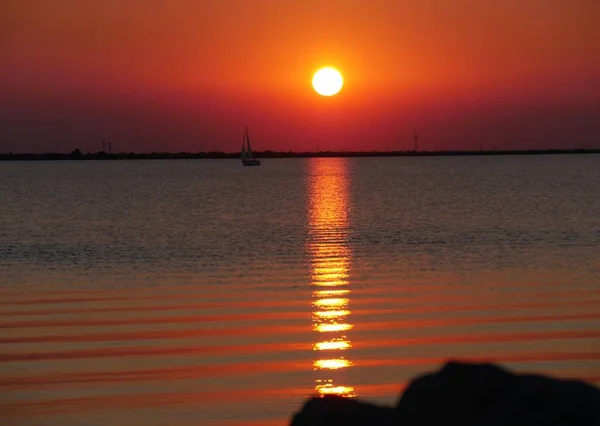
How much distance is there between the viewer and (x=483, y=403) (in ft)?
18.4

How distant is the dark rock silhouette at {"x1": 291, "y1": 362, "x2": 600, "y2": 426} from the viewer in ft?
17.4

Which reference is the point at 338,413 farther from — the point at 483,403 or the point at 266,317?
the point at 266,317

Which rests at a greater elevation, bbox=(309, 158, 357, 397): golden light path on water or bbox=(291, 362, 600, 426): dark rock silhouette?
bbox=(291, 362, 600, 426): dark rock silhouette

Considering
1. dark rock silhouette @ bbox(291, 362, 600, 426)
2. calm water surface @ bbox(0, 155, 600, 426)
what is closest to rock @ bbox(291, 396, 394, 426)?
dark rock silhouette @ bbox(291, 362, 600, 426)

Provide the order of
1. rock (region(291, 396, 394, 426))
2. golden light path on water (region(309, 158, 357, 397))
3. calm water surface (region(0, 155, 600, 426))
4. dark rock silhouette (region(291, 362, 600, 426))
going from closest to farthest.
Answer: dark rock silhouette (region(291, 362, 600, 426)), rock (region(291, 396, 394, 426)), calm water surface (region(0, 155, 600, 426)), golden light path on water (region(309, 158, 357, 397))

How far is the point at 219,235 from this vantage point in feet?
130

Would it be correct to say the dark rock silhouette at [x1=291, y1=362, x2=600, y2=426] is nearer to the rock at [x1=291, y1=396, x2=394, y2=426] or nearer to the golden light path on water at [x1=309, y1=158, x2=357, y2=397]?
the rock at [x1=291, y1=396, x2=394, y2=426]

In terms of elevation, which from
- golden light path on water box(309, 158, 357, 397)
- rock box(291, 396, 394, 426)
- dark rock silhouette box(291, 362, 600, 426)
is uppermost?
dark rock silhouette box(291, 362, 600, 426)

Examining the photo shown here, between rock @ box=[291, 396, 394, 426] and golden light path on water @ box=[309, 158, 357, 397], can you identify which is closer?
rock @ box=[291, 396, 394, 426]

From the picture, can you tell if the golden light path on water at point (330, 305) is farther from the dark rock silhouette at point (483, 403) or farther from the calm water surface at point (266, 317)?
the dark rock silhouette at point (483, 403)

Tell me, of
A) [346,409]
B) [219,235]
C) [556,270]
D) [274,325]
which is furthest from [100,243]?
[346,409]

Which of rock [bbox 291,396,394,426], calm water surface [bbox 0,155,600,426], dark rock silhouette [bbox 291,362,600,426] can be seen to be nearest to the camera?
dark rock silhouette [bbox 291,362,600,426]

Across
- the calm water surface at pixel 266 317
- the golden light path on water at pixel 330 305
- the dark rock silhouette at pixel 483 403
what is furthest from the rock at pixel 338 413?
the calm water surface at pixel 266 317

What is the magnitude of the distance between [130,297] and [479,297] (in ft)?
23.7
